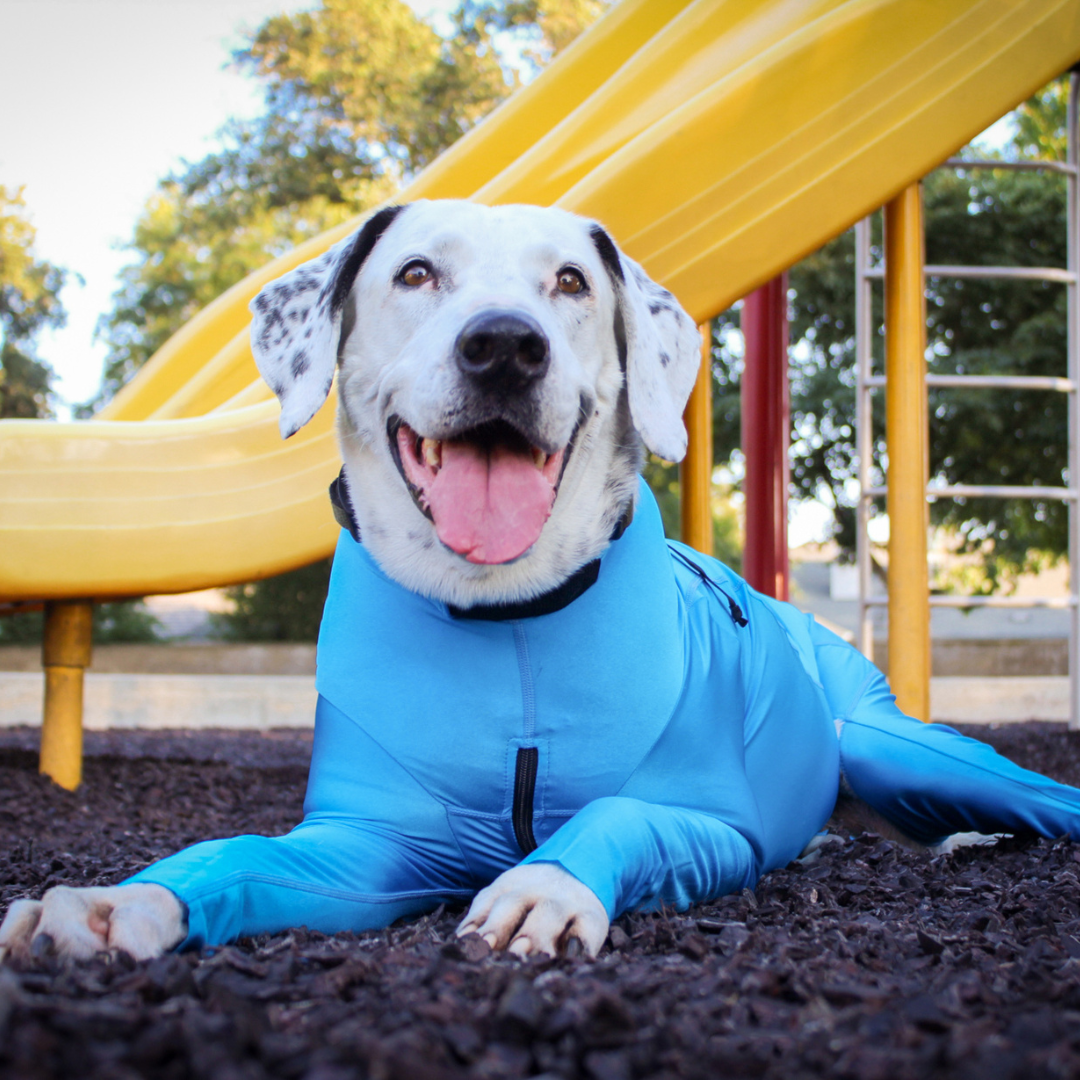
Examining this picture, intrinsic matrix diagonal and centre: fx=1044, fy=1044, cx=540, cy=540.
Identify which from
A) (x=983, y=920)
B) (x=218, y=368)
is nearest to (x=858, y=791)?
(x=983, y=920)

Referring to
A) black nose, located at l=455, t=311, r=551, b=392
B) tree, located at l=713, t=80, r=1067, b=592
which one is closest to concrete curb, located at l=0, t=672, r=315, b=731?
black nose, located at l=455, t=311, r=551, b=392

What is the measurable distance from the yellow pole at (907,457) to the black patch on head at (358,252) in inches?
103

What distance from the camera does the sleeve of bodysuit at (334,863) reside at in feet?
5.49

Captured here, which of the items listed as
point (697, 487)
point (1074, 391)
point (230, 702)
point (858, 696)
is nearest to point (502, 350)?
point (858, 696)

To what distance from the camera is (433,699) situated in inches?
77.6

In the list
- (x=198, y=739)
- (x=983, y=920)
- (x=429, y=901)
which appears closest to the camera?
(x=983, y=920)

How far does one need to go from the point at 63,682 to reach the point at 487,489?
270cm

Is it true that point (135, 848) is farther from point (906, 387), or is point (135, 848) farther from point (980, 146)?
point (980, 146)

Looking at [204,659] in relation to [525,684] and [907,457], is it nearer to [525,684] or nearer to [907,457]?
[907,457]

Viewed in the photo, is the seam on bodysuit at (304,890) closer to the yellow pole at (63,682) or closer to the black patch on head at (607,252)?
the black patch on head at (607,252)

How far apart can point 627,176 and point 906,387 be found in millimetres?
1459

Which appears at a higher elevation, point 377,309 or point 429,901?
point 377,309

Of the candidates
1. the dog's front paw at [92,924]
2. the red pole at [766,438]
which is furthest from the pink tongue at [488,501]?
the red pole at [766,438]

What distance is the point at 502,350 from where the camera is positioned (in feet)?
6.30
